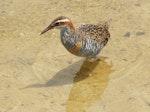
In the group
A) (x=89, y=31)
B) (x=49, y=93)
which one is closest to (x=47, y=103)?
(x=49, y=93)

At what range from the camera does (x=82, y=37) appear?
8516 millimetres

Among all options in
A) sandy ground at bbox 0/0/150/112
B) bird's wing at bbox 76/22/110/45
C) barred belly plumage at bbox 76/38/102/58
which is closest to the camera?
sandy ground at bbox 0/0/150/112

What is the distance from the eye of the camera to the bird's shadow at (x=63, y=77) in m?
8.52

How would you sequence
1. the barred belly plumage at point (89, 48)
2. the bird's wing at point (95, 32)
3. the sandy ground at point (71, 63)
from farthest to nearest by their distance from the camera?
the bird's wing at point (95, 32)
the barred belly plumage at point (89, 48)
the sandy ground at point (71, 63)

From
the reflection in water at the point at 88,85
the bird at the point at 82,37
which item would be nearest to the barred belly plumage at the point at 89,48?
the bird at the point at 82,37

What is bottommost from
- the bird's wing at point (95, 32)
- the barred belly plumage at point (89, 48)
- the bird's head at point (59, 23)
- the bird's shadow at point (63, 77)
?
the bird's shadow at point (63, 77)

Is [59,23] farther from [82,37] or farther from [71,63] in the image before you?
[71,63]

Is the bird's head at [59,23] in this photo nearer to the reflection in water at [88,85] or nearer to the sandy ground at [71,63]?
the sandy ground at [71,63]

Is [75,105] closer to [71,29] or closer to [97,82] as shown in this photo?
[97,82]

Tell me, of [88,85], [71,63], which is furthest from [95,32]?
[88,85]

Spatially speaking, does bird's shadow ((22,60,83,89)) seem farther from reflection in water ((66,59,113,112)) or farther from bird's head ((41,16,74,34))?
bird's head ((41,16,74,34))

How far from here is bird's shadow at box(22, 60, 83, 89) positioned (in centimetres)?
852

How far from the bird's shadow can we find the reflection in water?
10 centimetres

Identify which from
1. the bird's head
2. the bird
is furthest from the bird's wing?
the bird's head
